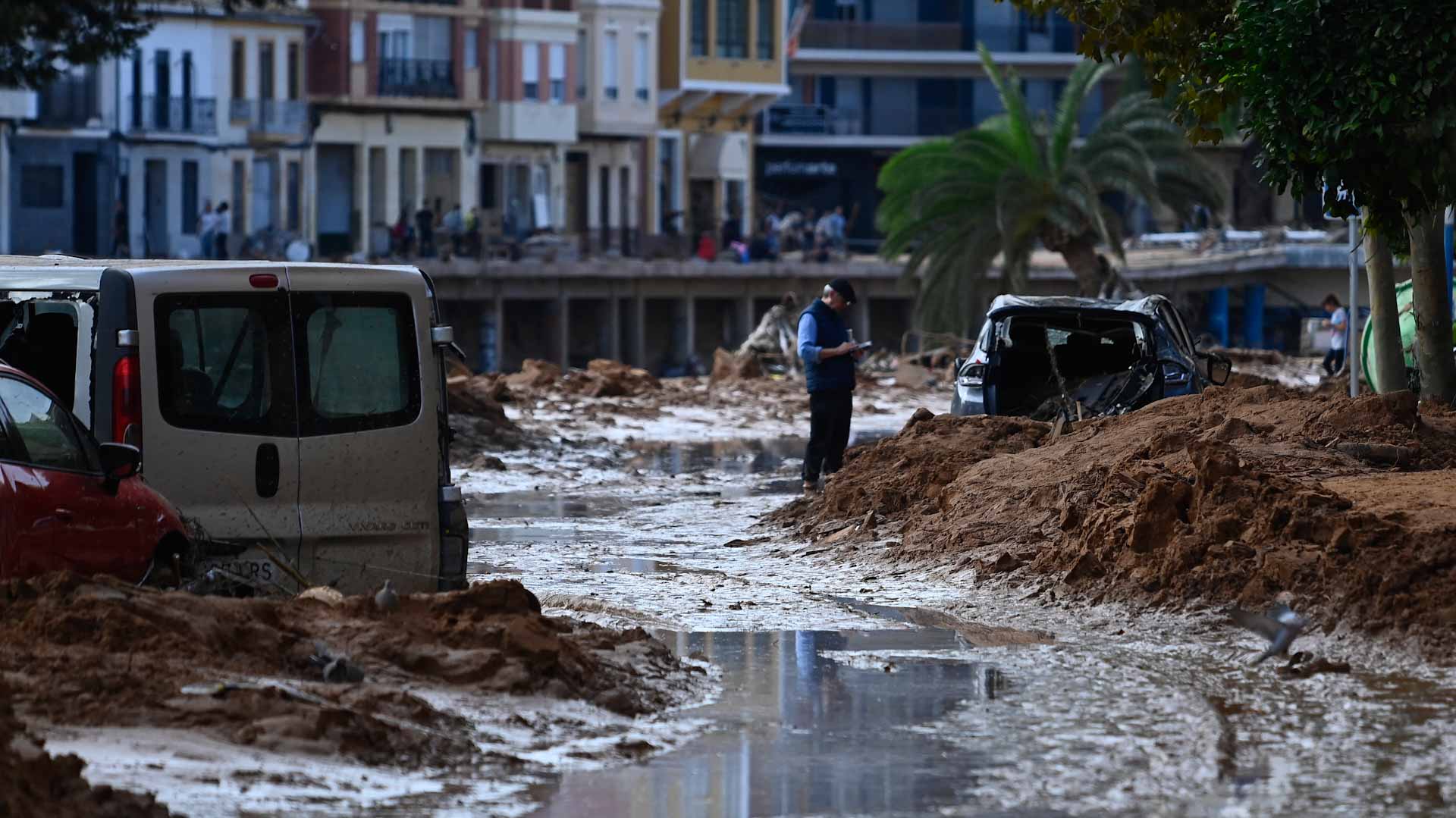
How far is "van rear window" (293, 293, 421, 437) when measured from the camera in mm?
10797

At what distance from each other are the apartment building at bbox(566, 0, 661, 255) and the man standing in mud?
61659mm

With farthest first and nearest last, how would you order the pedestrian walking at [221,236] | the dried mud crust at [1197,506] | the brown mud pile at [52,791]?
the pedestrian walking at [221,236]
the dried mud crust at [1197,506]
the brown mud pile at [52,791]

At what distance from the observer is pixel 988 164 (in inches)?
1695

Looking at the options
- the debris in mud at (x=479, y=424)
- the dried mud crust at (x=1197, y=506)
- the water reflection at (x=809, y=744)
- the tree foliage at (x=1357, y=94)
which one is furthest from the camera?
the debris in mud at (x=479, y=424)

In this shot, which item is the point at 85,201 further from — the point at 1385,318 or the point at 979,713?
the point at 979,713

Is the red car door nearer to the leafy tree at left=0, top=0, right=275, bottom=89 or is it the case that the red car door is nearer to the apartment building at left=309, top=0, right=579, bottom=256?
the leafy tree at left=0, top=0, right=275, bottom=89

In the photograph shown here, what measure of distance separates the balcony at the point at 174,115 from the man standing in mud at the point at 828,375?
53.4 meters

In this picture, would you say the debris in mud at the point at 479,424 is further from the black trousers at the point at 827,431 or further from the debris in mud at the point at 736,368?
the debris in mud at the point at 736,368

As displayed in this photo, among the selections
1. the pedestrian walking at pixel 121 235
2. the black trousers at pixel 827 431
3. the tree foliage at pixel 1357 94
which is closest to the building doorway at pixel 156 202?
the pedestrian walking at pixel 121 235

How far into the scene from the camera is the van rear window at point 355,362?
1080 centimetres

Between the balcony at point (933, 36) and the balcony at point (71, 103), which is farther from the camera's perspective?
the balcony at point (933, 36)

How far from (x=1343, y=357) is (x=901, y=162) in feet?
30.4

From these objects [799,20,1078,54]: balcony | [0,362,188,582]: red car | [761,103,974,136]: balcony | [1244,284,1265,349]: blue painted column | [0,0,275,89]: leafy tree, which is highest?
[799,20,1078,54]: balcony

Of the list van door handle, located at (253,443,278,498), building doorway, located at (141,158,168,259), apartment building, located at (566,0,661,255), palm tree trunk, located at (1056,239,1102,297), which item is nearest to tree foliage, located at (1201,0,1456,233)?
van door handle, located at (253,443,278,498)
